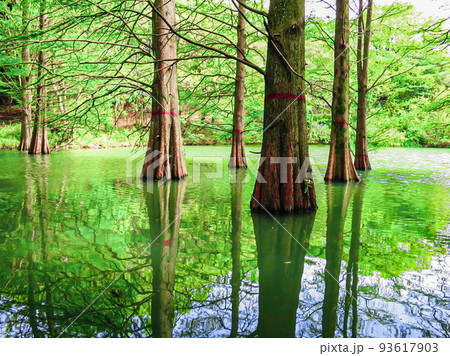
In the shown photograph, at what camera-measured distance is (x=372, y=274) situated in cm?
293

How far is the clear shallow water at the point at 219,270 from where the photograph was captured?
2158 millimetres

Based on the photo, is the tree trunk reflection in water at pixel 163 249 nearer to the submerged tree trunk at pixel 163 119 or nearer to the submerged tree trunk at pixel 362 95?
the submerged tree trunk at pixel 163 119

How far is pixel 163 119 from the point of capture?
880 cm

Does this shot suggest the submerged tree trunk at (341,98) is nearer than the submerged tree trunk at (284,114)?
No

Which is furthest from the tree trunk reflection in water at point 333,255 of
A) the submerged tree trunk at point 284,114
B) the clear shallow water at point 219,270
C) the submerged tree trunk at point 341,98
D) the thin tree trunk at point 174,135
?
the thin tree trunk at point 174,135

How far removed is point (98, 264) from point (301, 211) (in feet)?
10.4

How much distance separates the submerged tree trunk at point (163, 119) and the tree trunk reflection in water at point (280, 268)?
4447mm

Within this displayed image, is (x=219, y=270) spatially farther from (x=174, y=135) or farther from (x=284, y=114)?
(x=174, y=135)

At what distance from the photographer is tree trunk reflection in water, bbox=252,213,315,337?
2.18m

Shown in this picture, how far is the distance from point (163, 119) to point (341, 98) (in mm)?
4594

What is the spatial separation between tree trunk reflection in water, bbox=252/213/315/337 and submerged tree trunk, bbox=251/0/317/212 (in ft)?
1.40

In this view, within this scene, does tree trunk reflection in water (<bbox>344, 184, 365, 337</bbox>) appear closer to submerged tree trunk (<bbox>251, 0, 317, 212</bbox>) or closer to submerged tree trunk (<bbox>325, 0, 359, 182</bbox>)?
submerged tree trunk (<bbox>251, 0, 317, 212</bbox>)

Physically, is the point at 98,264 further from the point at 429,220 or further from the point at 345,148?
the point at 345,148
